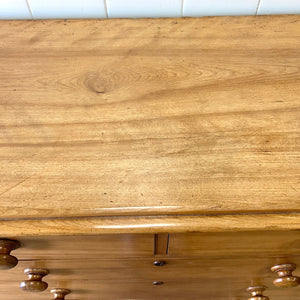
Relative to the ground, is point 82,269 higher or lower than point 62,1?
lower

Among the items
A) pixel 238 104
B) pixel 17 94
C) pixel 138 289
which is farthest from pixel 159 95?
pixel 138 289

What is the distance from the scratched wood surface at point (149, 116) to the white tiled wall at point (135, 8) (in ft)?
0.12

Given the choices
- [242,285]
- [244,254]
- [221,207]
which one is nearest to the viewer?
[221,207]

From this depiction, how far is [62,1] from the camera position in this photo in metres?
0.68

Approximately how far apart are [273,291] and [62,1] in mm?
767

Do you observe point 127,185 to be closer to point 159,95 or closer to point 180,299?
point 159,95

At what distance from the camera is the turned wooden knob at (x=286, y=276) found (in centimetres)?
53

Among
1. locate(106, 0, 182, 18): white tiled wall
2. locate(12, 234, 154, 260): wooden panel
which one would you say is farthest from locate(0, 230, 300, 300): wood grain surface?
locate(106, 0, 182, 18): white tiled wall

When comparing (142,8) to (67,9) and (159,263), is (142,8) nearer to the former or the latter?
(67,9)

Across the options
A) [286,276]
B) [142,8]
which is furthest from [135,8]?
[286,276]

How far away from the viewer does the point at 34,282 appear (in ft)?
1.77

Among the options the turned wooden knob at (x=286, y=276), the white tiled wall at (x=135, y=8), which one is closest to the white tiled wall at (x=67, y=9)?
the white tiled wall at (x=135, y=8)

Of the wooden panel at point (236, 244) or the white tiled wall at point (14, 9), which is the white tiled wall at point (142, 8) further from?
the wooden panel at point (236, 244)

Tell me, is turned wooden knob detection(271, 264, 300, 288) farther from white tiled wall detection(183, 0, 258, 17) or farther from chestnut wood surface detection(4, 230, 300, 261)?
white tiled wall detection(183, 0, 258, 17)
